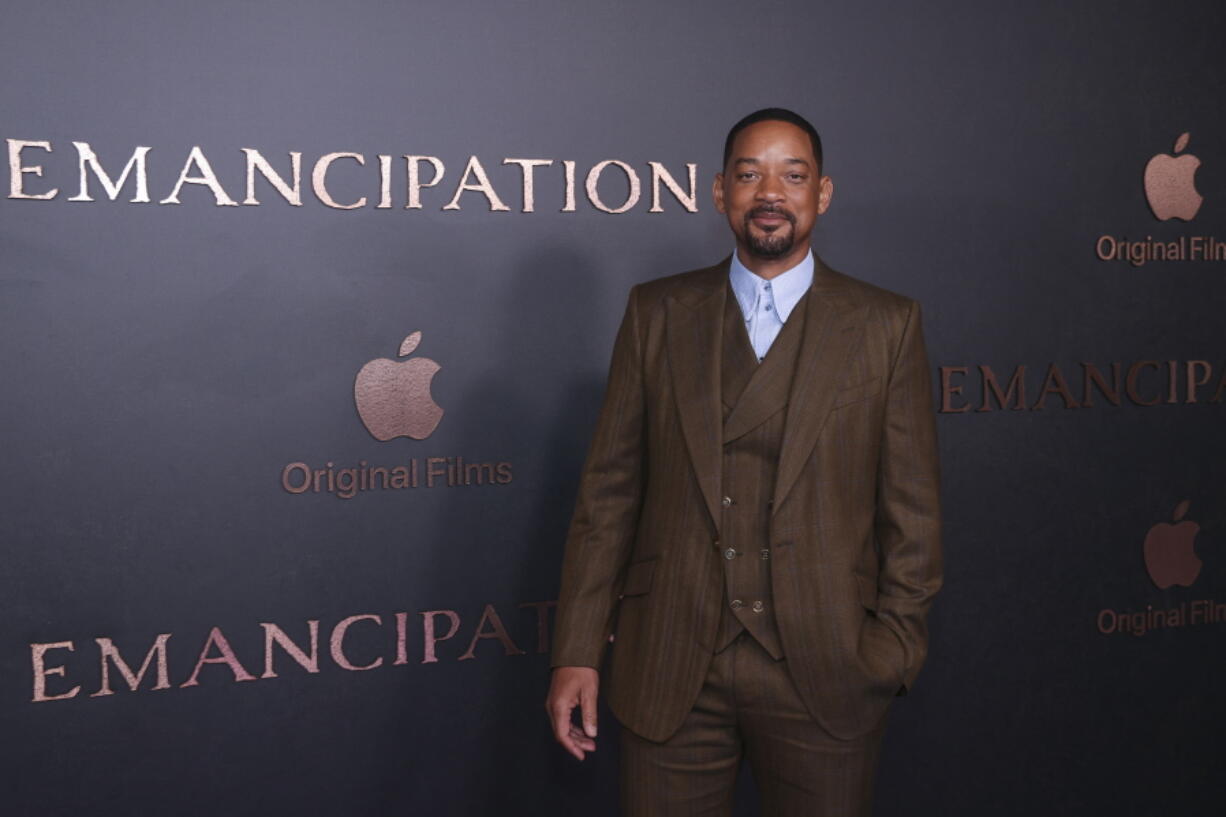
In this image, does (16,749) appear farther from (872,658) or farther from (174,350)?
(872,658)

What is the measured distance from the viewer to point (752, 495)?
1.78 m

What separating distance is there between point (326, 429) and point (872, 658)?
126cm

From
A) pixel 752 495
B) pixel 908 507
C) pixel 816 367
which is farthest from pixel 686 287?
pixel 908 507

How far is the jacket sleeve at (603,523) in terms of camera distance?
1867 millimetres

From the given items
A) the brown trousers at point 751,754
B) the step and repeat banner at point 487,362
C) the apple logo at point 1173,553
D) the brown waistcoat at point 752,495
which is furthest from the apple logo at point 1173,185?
the brown trousers at point 751,754

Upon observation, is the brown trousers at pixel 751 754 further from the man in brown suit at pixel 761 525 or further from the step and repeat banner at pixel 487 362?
the step and repeat banner at pixel 487 362

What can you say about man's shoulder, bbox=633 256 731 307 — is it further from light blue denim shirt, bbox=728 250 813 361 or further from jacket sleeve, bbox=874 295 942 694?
jacket sleeve, bbox=874 295 942 694

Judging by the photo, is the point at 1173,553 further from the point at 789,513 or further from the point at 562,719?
the point at 562,719

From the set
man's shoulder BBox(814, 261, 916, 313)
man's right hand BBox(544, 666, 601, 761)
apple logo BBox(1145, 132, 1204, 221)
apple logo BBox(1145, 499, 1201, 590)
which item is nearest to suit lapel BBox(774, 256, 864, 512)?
man's shoulder BBox(814, 261, 916, 313)

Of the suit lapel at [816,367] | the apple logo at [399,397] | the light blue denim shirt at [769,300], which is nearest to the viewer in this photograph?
the suit lapel at [816,367]

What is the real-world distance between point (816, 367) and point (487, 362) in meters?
0.98

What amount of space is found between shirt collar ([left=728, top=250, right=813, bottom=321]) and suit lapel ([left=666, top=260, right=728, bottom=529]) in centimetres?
3

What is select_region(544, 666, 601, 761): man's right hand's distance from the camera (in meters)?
1.84

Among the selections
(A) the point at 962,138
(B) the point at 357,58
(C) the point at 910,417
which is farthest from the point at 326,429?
(A) the point at 962,138
